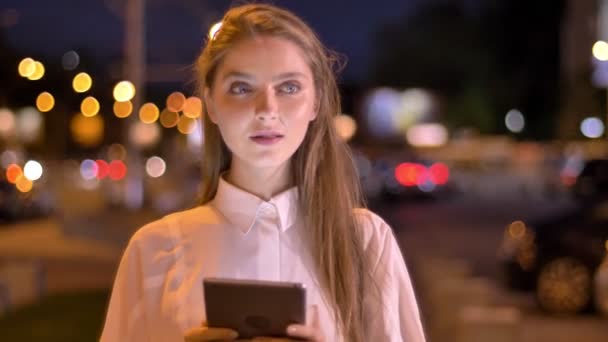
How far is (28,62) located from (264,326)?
28483mm

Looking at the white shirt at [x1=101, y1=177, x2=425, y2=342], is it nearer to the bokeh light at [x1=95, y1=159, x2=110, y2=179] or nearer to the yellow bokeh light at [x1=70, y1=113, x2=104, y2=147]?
the bokeh light at [x1=95, y1=159, x2=110, y2=179]

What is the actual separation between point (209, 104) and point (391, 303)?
687 millimetres

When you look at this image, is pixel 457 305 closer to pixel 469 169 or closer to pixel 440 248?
pixel 440 248

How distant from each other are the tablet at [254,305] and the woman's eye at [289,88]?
0.56 metres

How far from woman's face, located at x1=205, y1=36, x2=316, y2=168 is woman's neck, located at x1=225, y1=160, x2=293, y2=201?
3 centimetres

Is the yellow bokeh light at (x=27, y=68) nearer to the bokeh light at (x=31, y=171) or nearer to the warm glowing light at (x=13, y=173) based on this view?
the warm glowing light at (x=13, y=173)

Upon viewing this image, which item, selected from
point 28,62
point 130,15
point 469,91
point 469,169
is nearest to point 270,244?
point 130,15

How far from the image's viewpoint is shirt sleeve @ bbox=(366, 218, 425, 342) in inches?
104

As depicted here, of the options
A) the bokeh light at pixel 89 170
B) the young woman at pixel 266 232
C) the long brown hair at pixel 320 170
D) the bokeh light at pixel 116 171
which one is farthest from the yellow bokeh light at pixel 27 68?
the young woman at pixel 266 232

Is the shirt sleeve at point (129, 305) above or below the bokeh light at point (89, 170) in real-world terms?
below

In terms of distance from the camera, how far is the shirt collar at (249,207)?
2689 millimetres

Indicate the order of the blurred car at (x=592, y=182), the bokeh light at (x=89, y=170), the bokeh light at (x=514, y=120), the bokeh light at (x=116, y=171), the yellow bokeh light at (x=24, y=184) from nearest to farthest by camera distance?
the blurred car at (x=592, y=182) < the yellow bokeh light at (x=24, y=184) < the bokeh light at (x=116, y=171) < the bokeh light at (x=89, y=170) < the bokeh light at (x=514, y=120)

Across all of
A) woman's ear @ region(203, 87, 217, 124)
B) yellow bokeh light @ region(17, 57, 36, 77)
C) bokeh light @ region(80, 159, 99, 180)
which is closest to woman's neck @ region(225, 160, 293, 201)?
woman's ear @ region(203, 87, 217, 124)

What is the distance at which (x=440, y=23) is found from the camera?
227 feet
